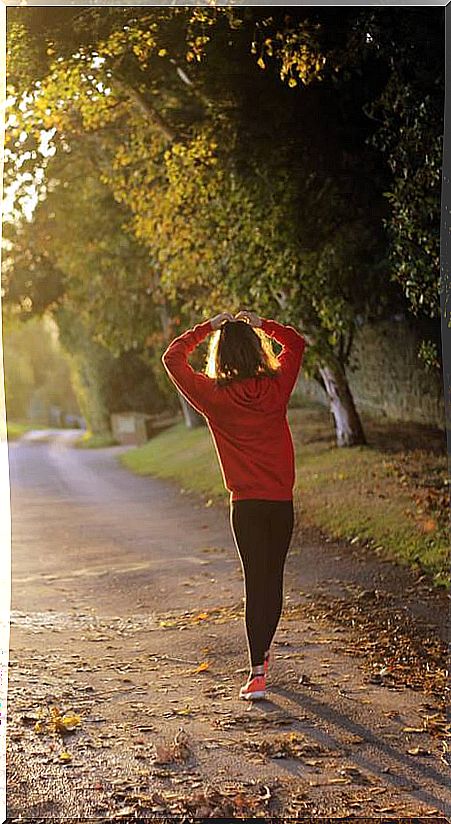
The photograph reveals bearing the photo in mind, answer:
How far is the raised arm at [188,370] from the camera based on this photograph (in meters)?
3.42

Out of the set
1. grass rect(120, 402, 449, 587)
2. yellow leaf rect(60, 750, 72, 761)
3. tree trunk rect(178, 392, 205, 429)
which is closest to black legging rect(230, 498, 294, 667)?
yellow leaf rect(60, 750, 72, 761)

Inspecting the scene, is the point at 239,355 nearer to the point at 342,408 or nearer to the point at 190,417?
the point at 342,408

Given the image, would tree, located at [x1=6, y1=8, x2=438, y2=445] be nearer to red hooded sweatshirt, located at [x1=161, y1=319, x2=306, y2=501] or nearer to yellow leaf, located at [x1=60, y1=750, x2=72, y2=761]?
red hooded sweatshirt, located at [x1=161, y1=319, x2=306, y2=501]

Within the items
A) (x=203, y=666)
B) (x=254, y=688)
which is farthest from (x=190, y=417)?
(x=254, y=688)

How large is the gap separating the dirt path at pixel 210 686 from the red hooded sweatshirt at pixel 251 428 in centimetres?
77

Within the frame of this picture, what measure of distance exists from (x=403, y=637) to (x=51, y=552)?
8.85 feet

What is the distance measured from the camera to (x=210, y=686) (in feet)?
13.1

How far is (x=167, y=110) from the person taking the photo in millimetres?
6477

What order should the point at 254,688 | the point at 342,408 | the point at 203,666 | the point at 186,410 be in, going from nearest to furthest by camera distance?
the point at 254,688 < the point at 203,666 < the point at 342,408 < the point at 186,410

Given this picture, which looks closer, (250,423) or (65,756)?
(65,756)

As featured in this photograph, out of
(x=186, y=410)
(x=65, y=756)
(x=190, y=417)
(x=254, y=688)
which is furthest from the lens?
(x=190, y=417)

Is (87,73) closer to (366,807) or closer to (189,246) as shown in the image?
(189,246)

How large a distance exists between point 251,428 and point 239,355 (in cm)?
23

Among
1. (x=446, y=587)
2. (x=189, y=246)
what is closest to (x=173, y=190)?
(x=189, y=246)
